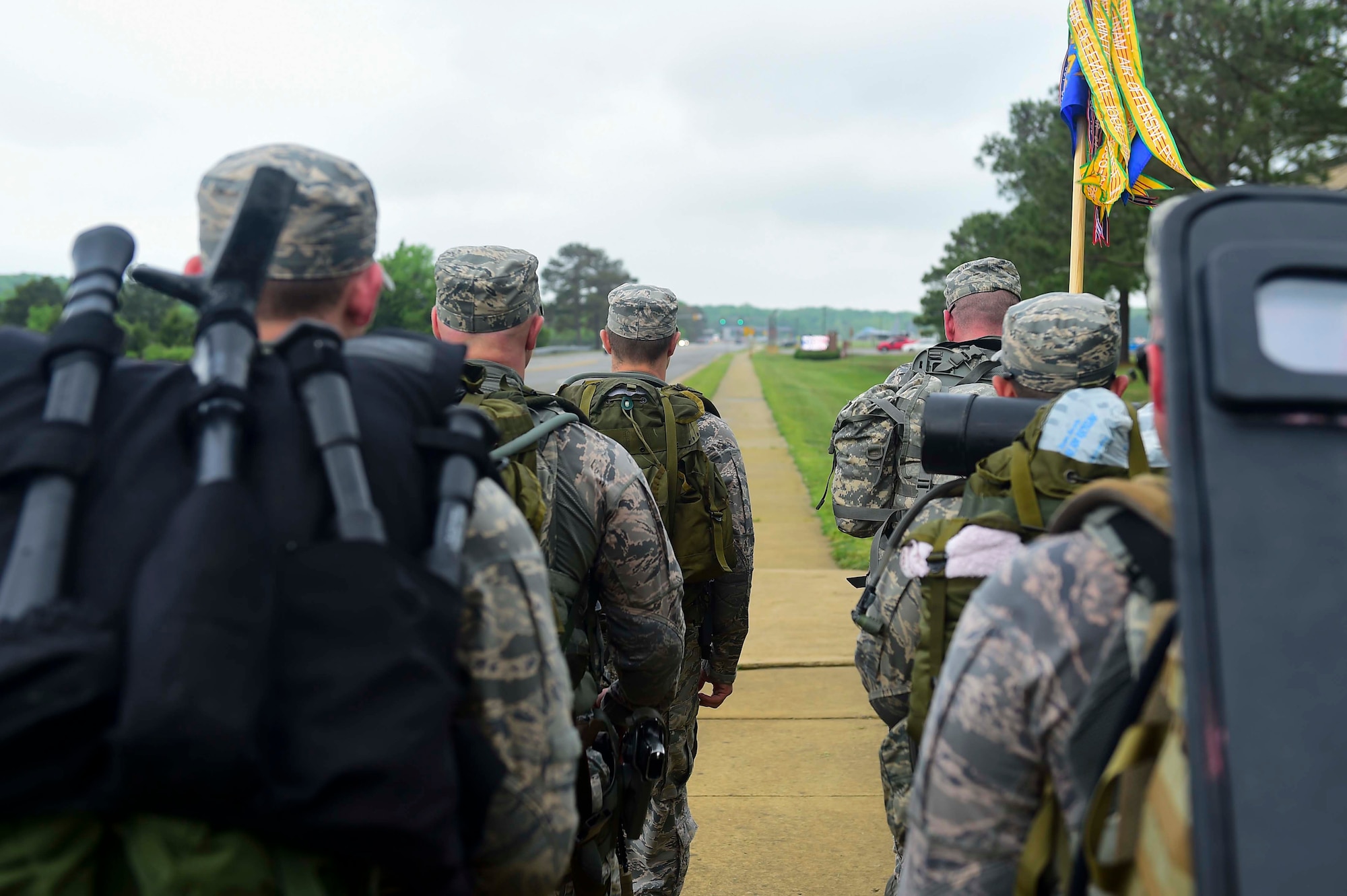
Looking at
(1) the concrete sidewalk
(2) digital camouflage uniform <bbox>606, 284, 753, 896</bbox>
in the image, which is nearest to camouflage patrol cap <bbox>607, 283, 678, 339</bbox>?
(2) digital camouflage uniform <bbox>606, 284, 753, 896</bbox>

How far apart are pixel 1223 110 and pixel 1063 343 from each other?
23966 millimetres

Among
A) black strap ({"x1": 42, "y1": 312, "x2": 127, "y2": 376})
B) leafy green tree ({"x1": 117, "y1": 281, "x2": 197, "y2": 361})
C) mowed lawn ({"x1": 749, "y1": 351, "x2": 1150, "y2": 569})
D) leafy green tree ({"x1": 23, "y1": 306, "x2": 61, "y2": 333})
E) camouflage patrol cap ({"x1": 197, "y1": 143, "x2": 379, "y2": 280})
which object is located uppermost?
leafy green tree ({"x1": 23, "y1": 306, "x2": 61, "y2": 333})

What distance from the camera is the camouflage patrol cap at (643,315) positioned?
389cm

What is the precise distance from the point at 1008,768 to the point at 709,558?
2.41 metres

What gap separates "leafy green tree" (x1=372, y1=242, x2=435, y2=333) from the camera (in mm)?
56719

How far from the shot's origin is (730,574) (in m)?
3.96

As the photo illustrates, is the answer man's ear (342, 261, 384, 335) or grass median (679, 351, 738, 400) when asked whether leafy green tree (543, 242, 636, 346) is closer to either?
grass median (679, 351, 738, 400)

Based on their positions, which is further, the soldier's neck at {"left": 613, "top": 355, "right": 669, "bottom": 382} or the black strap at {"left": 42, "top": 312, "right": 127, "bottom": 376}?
the soldier's neck at {"left": 613, "top": 355, "right": 669, "bottom": 382}

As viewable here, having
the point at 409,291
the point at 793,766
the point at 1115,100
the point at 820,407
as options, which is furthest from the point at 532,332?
the point at 409,291

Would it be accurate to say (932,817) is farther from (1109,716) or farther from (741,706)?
(741,706)

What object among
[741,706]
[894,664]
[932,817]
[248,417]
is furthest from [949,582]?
[741,706]

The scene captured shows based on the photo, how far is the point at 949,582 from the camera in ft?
7.51

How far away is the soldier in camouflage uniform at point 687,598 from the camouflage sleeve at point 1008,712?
227 centimetres

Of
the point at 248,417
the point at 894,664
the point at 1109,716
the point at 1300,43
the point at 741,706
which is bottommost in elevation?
the point at 741,706
